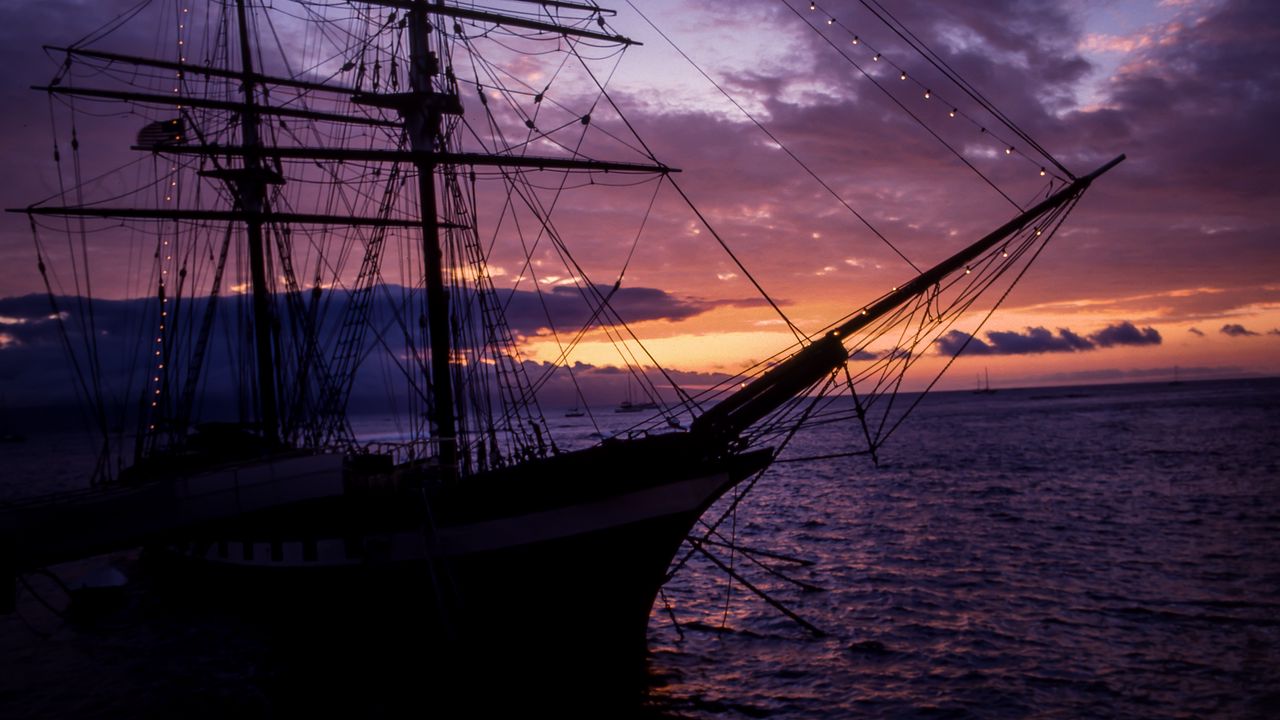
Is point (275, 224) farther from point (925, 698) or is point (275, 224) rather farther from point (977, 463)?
point (977, 463)

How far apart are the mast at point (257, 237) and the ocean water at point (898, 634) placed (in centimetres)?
782

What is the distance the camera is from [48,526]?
13.8 metres

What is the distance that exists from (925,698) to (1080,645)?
200 inches

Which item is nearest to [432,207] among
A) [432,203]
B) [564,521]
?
[432,203]

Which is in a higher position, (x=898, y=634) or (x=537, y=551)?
(x=537, y=551)

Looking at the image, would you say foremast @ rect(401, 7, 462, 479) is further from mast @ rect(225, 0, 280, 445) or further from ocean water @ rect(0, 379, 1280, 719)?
mast @ rect(225, 0, 280, 445)

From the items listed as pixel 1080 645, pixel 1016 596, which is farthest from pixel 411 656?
pixel 1016 596

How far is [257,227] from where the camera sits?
3022cm

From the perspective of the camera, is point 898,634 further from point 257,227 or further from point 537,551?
point 257,227

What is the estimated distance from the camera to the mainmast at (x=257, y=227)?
29094 mm

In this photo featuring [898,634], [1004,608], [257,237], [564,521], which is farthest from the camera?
[257,237]

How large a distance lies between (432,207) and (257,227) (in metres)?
14.6

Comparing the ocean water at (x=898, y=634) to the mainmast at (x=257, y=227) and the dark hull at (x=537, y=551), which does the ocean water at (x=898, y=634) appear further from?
the mainmast at (x=257, y=227)

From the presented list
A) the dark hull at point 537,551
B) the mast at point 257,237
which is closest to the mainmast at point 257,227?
the mast at point 257,237
